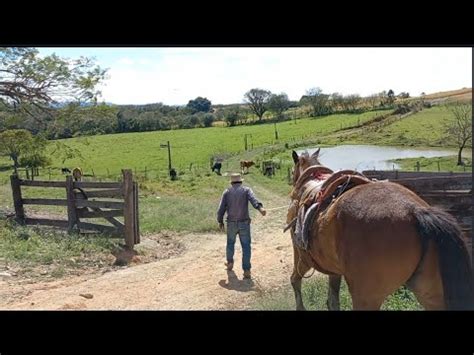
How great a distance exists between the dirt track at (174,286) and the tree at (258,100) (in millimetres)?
1401

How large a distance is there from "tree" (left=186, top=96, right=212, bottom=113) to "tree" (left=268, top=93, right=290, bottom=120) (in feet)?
1.66

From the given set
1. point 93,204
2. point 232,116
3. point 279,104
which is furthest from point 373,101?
point 93,204

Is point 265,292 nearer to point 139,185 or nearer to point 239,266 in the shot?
point 239,266

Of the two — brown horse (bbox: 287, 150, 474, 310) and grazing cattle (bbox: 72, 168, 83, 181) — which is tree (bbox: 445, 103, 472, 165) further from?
grazing cattle (bbox: 72, 168, 83, 181)

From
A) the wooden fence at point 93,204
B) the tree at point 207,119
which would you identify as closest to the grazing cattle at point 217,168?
the tree at point 207,119

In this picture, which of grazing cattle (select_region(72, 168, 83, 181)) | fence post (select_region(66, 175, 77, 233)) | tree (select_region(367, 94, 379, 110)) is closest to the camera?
tree (select_region(367, 94, 379, 110))

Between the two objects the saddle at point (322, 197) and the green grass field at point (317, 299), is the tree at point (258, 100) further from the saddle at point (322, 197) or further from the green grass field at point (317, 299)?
the green grass field at point (317, 299)

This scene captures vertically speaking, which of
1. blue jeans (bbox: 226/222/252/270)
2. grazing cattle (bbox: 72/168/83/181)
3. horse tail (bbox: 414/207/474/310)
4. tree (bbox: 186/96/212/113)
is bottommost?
blue jeans (bbox: 226/222/252/270)

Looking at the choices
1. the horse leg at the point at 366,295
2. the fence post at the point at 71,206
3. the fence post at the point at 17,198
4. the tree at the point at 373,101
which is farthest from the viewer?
the fence post at the point at 17,198

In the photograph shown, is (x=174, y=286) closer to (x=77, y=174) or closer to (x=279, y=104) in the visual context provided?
(x=279, y=104)

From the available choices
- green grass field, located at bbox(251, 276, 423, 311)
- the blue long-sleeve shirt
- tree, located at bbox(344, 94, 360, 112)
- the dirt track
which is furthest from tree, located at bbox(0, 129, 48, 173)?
tree, located at bbox(344, 94, 360, 112)

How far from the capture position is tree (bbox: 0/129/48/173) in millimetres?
5191

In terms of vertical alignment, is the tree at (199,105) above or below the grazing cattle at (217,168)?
above

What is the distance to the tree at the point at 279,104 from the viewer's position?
3850mm
